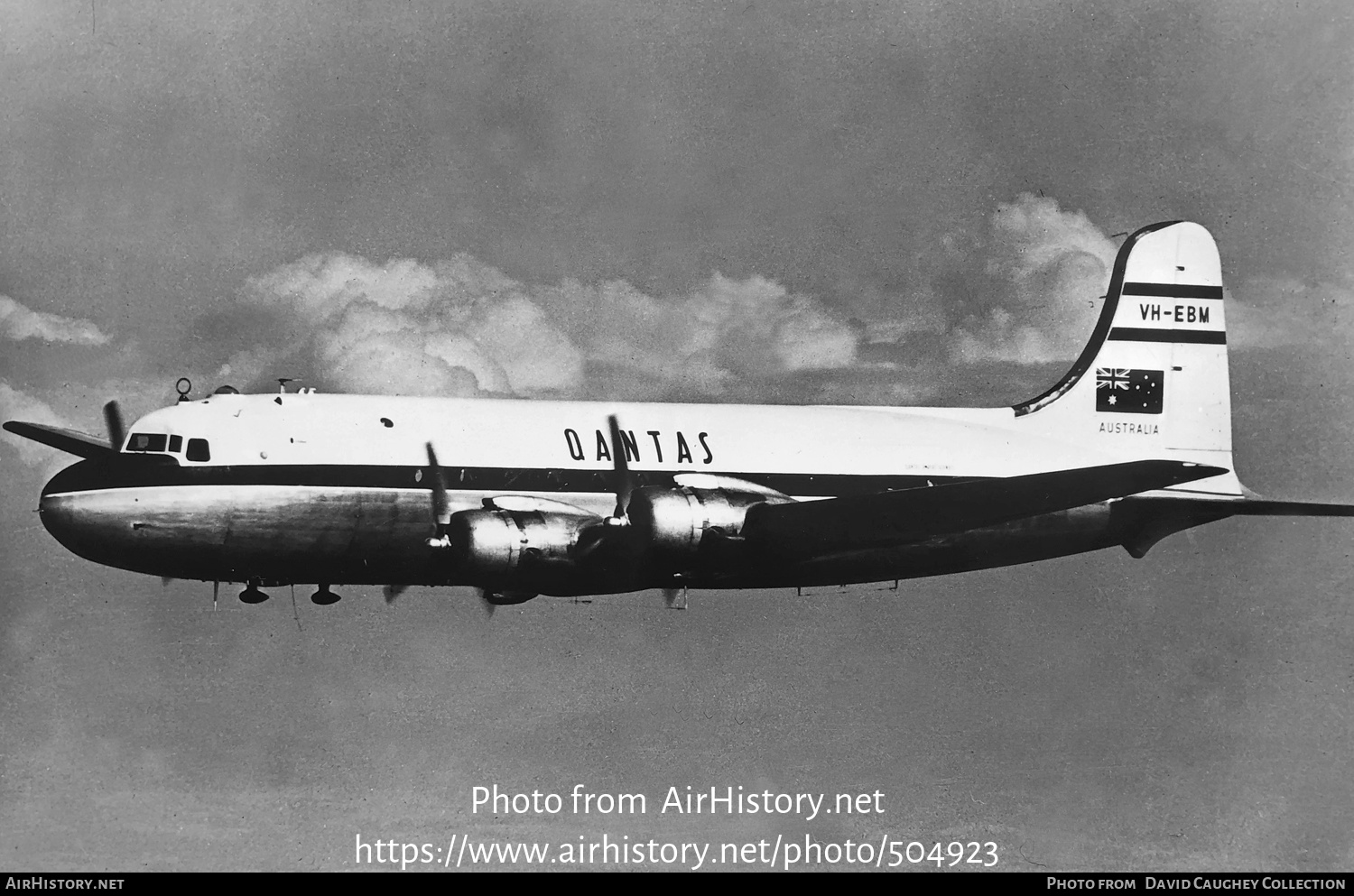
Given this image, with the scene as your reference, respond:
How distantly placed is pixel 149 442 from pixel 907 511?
29.0ft

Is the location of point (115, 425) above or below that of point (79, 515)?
above

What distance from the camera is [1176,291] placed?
70.3 ft

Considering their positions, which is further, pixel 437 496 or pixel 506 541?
pixel 437 496

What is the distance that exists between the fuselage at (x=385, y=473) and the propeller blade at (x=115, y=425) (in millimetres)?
161

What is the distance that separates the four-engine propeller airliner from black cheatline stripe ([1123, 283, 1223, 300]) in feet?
10.7

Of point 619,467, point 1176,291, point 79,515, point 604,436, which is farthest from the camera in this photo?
point 1176,291

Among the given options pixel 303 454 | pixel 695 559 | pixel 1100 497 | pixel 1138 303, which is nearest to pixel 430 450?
pixel 303 454

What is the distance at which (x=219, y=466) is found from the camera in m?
16.8

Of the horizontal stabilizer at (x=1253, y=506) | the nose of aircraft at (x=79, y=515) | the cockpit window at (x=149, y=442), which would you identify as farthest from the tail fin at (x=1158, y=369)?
the nose of aircraft at (x=79, y=515)

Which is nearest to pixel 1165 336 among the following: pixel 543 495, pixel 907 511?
pixel 907 511

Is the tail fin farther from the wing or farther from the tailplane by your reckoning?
the wing

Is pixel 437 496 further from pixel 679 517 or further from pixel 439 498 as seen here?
pixel 679 517

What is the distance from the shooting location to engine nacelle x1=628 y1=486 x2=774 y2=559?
16.6 meters
